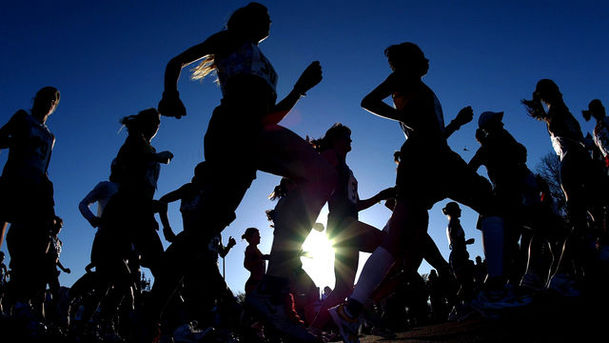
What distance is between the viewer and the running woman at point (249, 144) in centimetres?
203

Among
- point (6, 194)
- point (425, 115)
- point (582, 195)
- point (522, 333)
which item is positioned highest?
point (6, 194)

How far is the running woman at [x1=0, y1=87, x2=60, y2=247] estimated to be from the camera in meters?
3.78

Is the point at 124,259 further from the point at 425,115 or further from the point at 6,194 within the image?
the point at 425,115

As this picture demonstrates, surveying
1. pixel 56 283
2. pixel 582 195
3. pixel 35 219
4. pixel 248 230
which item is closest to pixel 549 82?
pixel 582 195

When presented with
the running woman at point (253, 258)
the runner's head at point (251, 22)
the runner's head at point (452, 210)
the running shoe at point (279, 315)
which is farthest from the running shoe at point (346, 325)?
the runner's head at point (452, 210)

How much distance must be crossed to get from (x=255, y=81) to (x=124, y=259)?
309 centimetres

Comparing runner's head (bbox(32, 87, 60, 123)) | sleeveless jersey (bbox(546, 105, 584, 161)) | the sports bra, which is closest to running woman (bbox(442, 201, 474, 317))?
sleeveless jersey (bbox(546, 105, 584, 161))

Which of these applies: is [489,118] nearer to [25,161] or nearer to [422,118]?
[422,118]

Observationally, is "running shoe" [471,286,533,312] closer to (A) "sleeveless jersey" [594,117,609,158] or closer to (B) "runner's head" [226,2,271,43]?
(B) "runner's head" [226,2,271,43]

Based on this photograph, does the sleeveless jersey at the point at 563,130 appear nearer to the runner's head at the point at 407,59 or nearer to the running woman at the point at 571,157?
the running woman at the point at 571,157

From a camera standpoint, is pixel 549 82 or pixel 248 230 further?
pixel 248 230

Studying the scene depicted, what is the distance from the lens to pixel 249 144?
6.68 feet

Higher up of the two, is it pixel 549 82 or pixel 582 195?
pixel 549 82

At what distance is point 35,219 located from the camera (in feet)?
12.9
